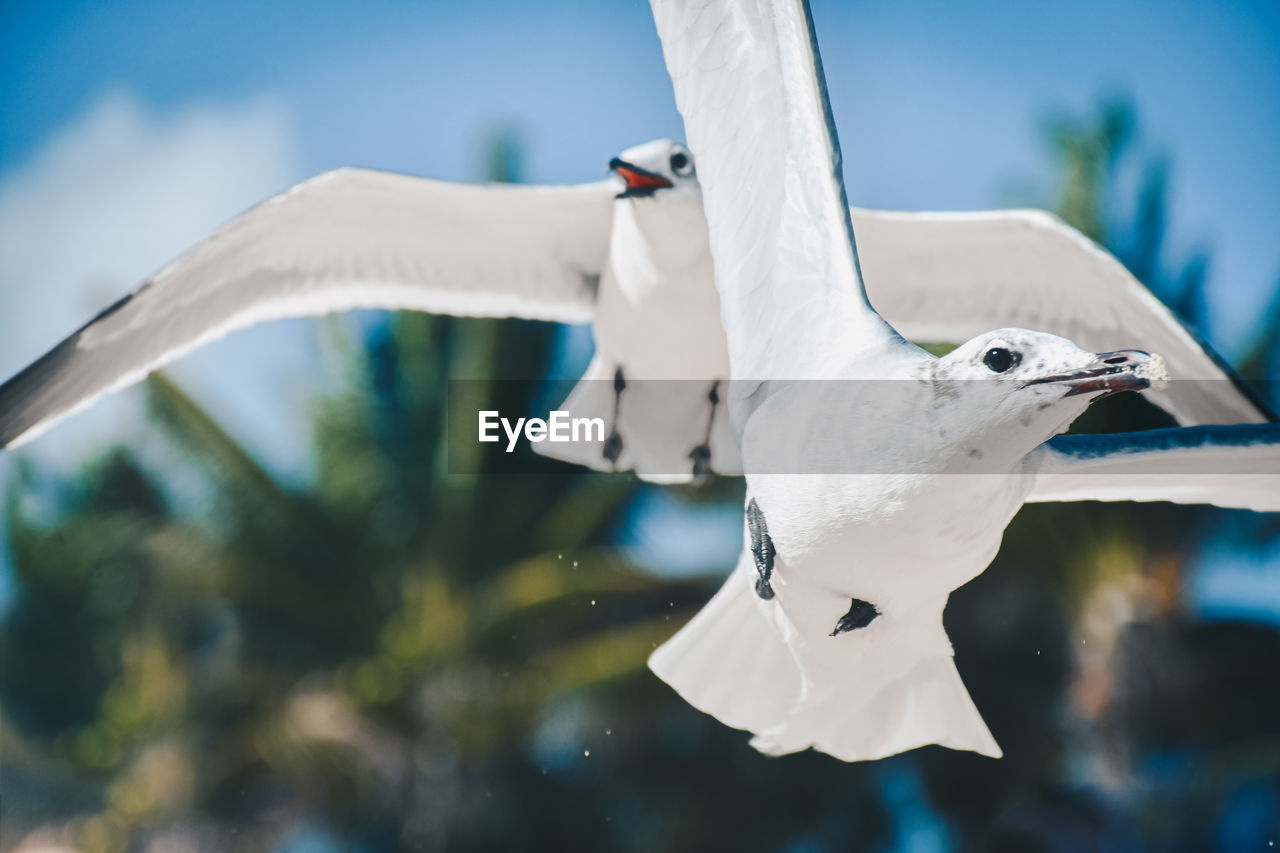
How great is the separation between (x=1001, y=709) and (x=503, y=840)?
2559 millimetres

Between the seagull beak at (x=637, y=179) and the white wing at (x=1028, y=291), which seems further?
the white wing at (x=1028, y=291)

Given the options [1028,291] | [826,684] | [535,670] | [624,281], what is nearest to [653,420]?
[624,281]

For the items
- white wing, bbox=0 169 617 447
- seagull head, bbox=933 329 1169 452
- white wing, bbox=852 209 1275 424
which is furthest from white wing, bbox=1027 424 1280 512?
white wing, bbox=0 169 617 447

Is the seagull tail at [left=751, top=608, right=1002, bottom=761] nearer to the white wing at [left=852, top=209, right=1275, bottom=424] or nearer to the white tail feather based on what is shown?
the white tail feather

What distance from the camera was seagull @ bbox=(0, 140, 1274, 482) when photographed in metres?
2.40

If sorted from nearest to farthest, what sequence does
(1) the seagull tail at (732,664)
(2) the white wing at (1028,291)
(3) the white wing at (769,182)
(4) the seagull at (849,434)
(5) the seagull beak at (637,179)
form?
(4) the seagull at (849,434), (3) the white wing at (769,182), (1) the seagull tail at (732,664), (5) the seagull beak at (637,179), (2) the white wing at (1028,291)

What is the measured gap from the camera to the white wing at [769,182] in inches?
57.2

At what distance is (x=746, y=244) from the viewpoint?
1586 millimetres

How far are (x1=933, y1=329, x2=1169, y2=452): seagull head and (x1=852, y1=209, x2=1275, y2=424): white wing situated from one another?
141 centimetres

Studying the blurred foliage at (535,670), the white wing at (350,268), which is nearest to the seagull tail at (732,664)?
the white wing at (350,268)

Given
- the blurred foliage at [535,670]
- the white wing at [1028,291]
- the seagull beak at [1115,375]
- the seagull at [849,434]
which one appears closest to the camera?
the seagull beak at [1115,375]

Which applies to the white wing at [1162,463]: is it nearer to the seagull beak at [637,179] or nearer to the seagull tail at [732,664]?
the seagull tail at [732,664]

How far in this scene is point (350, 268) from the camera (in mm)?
2643

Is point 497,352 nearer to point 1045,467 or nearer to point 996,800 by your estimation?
point 996,800
